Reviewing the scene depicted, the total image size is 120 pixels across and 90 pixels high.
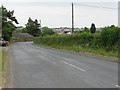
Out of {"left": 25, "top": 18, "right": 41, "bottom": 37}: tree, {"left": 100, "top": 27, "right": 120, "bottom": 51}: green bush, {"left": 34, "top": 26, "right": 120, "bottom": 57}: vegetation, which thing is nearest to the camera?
{"left": 34, "top": 26, "right": 120, "bottom": 57}: vegetation

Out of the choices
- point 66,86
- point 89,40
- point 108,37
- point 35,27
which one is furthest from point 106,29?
point 35,27

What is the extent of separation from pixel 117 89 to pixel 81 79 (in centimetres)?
295

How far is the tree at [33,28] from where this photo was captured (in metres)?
164

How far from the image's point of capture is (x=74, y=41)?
4828 cm

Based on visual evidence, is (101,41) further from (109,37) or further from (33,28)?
(33,28)

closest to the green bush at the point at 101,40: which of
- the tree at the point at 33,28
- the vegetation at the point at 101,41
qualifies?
the vegetation at the point at 101,41

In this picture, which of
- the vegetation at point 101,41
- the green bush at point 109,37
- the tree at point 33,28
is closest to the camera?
the vegetation at point 101,41

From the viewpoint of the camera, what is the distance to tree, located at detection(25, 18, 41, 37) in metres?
164

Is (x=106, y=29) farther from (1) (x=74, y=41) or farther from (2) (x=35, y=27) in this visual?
(2) (x=35, y=27)

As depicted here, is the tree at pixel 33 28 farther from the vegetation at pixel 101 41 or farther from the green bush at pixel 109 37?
the green bush at pixel 109 37

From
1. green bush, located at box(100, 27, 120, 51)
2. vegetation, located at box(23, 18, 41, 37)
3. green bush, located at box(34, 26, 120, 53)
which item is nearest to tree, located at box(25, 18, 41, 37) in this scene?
vegetation, located at box(23, 18, 41, 37)

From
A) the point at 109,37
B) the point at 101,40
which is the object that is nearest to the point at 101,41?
the point at 101,40

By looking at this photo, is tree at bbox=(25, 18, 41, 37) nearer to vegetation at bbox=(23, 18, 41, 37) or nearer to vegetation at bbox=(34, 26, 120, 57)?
vegetation at bbox=(23, 18, 41, 37)

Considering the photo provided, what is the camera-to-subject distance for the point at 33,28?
167875 millimetres
